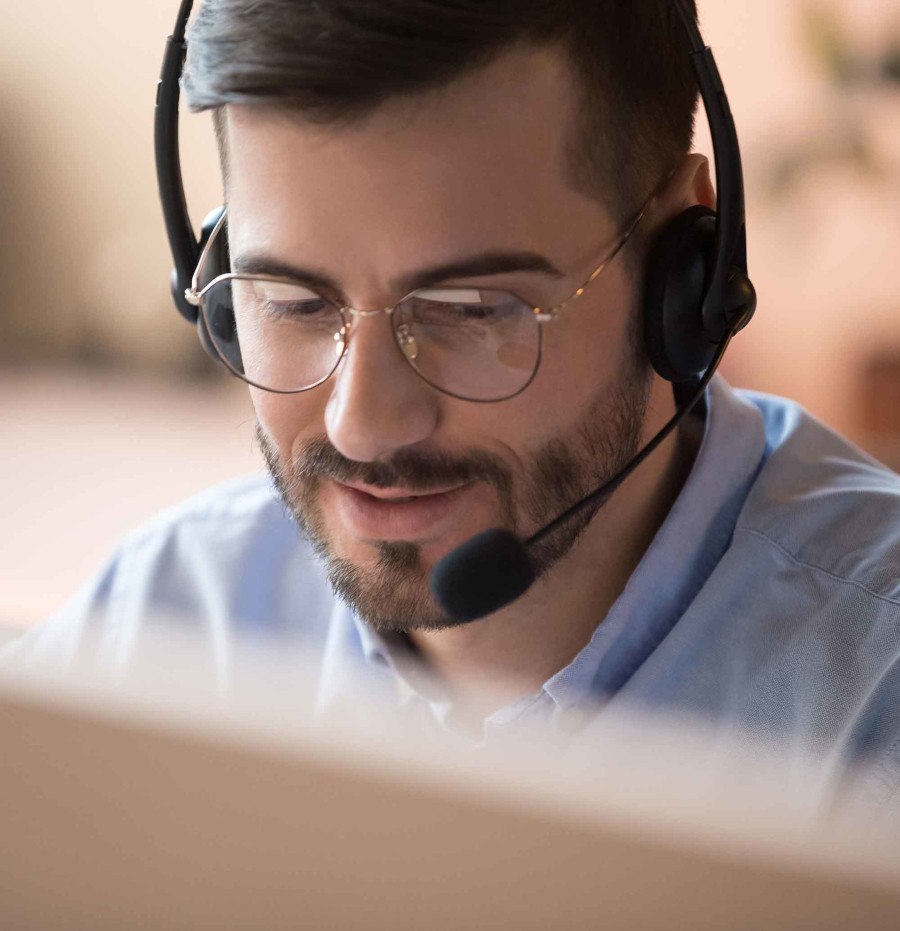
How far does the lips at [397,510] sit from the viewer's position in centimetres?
106

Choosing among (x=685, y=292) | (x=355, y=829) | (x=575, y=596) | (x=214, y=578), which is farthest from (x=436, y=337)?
(x=355, y=829)

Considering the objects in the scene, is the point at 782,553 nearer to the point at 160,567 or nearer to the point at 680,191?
the point at 680,191

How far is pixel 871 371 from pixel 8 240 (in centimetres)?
209

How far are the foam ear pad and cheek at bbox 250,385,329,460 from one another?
0.94ft

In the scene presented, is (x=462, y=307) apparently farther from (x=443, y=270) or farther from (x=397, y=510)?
(x=397, y=510)

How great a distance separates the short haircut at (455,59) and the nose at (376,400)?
18 cm

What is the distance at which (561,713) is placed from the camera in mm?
1154

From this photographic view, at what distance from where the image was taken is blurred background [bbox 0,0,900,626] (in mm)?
2639

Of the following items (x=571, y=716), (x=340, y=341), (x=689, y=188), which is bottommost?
(x=571, y=716)

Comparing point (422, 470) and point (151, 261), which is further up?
point (422, 470)

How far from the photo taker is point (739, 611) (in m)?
1.11

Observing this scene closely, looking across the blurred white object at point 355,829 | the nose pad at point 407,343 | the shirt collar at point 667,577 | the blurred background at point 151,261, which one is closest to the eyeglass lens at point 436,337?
the nose pad at point 407,343

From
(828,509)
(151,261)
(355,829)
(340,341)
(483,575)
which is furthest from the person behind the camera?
(151,261)

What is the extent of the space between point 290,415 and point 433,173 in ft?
0.86
